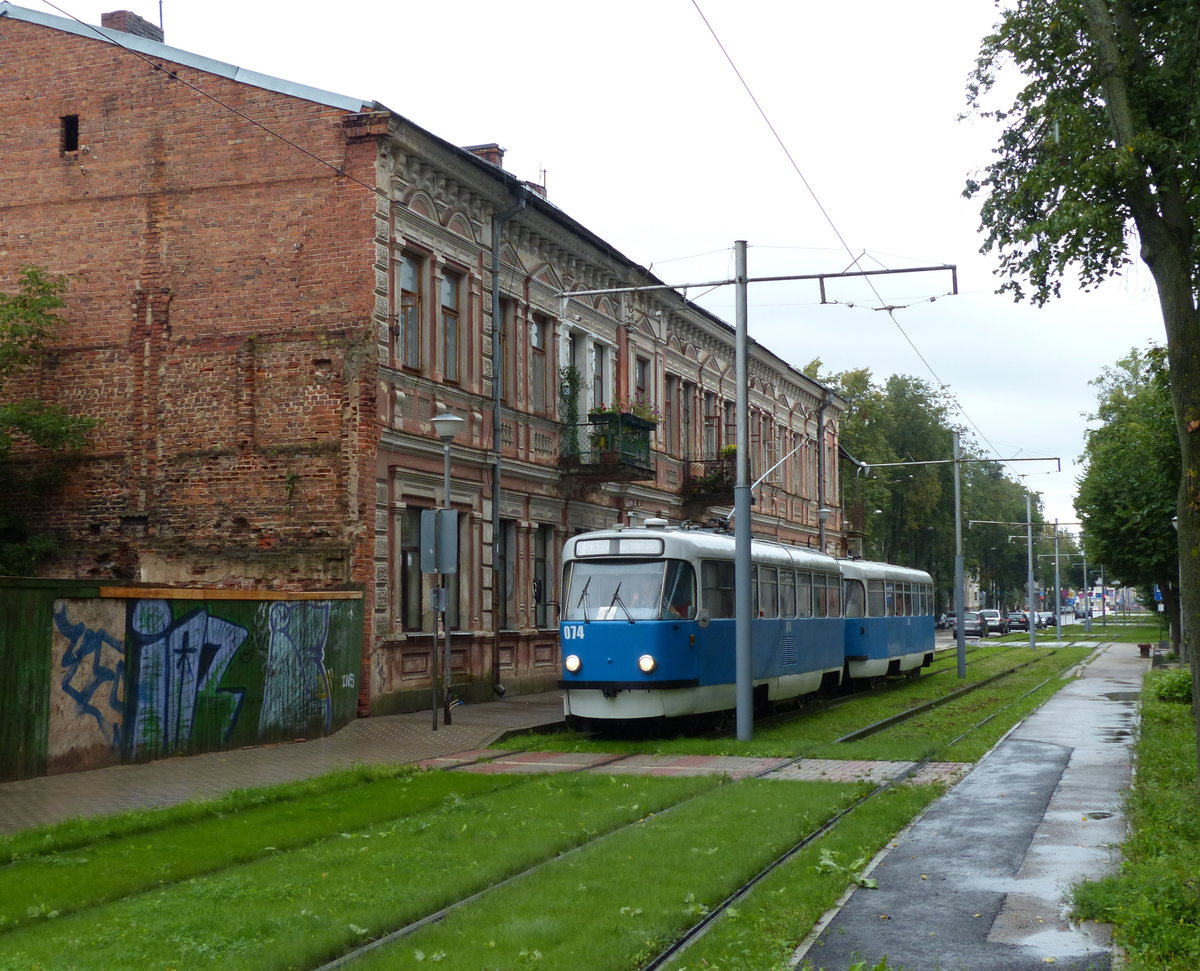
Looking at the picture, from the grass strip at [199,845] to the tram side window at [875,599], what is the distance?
18.4m

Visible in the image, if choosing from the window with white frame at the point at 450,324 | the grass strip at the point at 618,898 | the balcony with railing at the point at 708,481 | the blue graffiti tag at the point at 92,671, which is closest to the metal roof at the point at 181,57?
the window with white frame at the point at 450,324

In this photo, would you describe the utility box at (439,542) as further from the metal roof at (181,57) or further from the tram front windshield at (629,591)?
the metal roof at (181,57)

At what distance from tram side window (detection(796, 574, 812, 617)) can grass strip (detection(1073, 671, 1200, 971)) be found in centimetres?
1029

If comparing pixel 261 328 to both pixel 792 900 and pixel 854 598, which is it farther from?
pixel 792 900

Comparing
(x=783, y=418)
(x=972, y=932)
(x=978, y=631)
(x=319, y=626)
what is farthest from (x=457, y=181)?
(x=978, y=631)

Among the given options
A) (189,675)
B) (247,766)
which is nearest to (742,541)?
(247,766)

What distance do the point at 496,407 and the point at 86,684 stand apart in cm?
1197

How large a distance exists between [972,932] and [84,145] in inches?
815

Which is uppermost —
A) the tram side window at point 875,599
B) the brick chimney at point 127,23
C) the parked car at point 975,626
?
the brick chimney at point 127,23

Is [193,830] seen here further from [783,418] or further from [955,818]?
[783,418]

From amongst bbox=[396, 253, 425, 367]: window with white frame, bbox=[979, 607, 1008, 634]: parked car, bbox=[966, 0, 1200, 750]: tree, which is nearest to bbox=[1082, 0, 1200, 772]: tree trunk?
bbox=[966, 0, 1200, 750]: tree

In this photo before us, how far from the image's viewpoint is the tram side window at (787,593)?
23062mm

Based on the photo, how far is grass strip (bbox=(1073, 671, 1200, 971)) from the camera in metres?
6.74

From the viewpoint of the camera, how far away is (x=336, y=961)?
674 cm
